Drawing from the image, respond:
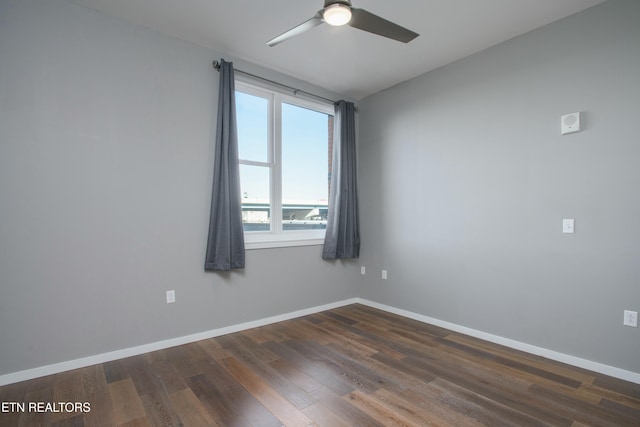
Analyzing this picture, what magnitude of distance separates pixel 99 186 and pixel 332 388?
2294 mm

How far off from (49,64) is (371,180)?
3.26 meters

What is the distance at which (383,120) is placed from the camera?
3963mm

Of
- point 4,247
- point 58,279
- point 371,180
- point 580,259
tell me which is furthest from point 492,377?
point 4,247

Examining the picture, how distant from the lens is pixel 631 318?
2.22 m

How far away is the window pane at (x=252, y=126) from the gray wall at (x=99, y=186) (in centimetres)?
37

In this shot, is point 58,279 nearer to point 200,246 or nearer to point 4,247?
point 4,247

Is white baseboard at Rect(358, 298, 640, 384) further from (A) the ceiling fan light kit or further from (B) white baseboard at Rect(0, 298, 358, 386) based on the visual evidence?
(A) the ceiling fan light kit

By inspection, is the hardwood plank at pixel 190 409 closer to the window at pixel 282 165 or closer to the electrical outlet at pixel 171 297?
the electrical outlet at pixel 171 297

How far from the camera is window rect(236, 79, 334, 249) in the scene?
11.2 ft

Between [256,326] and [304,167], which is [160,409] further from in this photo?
[304,167]

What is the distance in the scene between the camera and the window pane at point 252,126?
3.35m

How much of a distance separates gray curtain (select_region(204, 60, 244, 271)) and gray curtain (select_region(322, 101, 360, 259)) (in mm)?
1280

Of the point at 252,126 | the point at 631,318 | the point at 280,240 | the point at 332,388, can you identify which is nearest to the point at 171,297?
the point at 280,240

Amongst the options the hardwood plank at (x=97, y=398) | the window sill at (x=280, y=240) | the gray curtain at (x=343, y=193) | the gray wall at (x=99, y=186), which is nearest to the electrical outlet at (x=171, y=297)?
the gray wall at (x=99, y=186)
